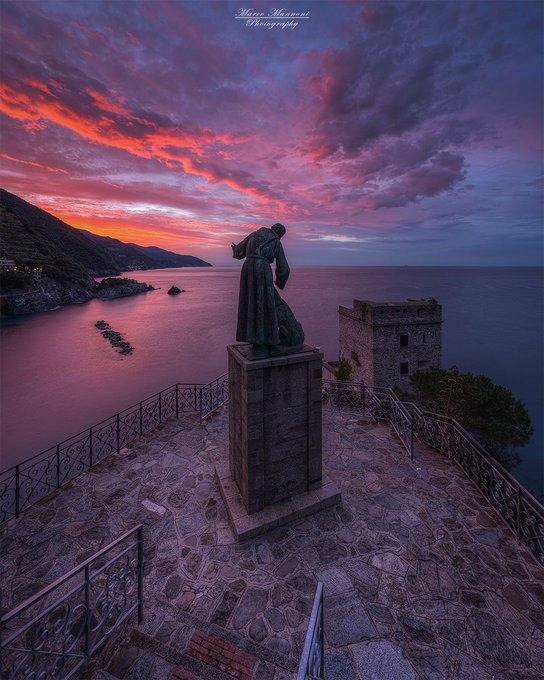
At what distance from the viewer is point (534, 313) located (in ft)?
241

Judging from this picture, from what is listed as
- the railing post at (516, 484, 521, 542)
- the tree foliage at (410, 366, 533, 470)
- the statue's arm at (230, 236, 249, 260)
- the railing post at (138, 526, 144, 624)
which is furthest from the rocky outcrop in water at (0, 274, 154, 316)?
the railing post at (516, 484, 521, 542)

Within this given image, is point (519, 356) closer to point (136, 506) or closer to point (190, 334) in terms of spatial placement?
point (190, 334)

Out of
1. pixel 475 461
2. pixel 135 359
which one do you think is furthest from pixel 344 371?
pixel 475 461

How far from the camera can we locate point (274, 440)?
5.11 meters

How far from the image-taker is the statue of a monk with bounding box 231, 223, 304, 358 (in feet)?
16.0

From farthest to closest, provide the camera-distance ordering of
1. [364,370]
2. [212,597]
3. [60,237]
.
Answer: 1. [60,237]
2. [364,370]
3. [212,597]

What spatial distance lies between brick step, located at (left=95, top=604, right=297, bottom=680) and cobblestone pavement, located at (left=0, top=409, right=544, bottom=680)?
0.23ft

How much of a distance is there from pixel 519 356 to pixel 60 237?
128845 mm

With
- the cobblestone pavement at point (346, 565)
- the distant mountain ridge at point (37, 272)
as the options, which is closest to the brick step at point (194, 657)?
the cobblestone pavement at point (346, 565)

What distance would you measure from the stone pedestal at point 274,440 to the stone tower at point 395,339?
22153mm

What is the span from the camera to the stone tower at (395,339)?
26.4 metres

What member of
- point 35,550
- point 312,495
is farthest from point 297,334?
point 35,550

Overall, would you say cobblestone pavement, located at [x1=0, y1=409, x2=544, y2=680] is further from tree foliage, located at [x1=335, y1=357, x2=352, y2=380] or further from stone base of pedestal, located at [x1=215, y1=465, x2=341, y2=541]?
tree foliage, located at [x1=335, y1=357, x2=352, y2=380]

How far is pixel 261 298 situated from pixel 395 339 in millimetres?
24563
